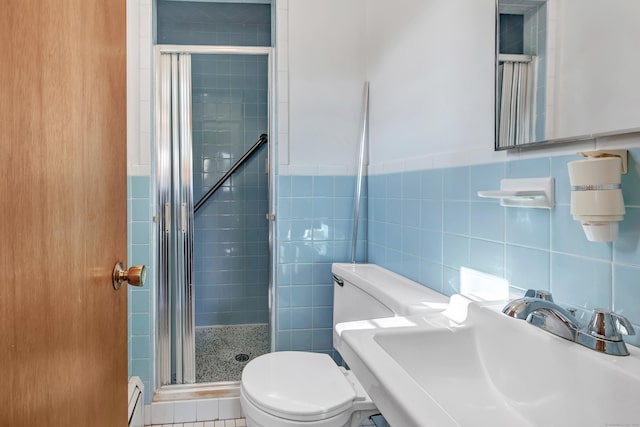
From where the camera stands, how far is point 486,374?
2.69 ft

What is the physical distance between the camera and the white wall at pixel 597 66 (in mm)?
685

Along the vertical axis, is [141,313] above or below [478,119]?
below

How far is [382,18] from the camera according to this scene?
1.79 meters

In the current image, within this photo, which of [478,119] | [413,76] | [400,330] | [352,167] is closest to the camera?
[400,330]

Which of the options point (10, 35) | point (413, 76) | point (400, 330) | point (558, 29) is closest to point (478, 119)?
point (558, 29)

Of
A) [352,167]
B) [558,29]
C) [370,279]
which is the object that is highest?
[558,29]

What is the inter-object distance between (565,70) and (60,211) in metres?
0.94

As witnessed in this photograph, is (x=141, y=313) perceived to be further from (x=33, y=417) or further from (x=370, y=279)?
(x=33, y=417)

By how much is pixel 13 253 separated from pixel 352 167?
1.66 m

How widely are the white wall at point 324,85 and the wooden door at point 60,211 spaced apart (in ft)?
3.82

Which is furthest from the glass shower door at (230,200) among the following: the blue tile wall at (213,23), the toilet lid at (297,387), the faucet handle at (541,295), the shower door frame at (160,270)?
the faucet handle at (541,295)

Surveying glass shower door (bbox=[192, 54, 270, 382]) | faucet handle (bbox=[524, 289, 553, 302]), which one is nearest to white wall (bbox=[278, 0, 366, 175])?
glass shower door (bbox=[192, 54, 270, 382])

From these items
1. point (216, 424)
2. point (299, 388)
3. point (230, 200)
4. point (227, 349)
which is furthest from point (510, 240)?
point (230, 200)

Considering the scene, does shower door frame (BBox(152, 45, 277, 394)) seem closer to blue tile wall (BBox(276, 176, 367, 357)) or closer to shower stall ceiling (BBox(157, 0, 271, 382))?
blue tile wall (BBox(276, 176, 367, 357))
